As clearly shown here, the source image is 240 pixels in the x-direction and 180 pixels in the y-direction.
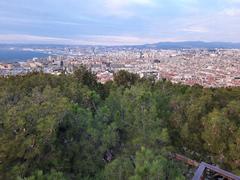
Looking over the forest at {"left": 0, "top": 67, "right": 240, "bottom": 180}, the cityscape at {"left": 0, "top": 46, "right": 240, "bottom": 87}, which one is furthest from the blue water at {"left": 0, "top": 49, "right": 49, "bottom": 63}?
the forest at {"left": 0, "top": 67, "right": 240, "bottom": 180}

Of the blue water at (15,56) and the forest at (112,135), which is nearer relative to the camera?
the forest at (112,135)

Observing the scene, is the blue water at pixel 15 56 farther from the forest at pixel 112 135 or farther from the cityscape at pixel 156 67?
the forest at pixel 112 135

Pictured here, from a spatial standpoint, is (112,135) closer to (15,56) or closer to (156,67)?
(156,67)

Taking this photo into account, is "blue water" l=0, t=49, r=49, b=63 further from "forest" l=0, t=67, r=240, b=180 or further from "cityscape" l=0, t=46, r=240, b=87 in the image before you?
"forest" l=0, t=67, r=240, b=180

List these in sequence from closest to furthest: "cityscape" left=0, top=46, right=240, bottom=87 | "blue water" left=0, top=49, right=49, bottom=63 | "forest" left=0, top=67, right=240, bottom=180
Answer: "forest" left=0, top=67, right=240, bottom=180
"cityscape" left=0, top=46, right=240, bottom=87
"blue water" left=0, top=49, right=49, bottom=63

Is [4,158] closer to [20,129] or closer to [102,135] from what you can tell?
[20,129]

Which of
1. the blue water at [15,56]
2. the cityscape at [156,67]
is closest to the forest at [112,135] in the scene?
the cityscape at [156,67]

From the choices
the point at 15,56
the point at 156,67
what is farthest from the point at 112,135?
the point at 15,56

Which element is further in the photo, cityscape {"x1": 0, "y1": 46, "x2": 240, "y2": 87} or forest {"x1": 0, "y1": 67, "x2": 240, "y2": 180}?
cityscape {"x1": 0, "y1": 46, "x2": 240, "y2": 87}

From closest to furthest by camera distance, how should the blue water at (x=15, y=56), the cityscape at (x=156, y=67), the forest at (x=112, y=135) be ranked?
the forest at (x=112, y=135) < the cityscape at (x=156, y=67) < the blue water at (x=15, y=56)
